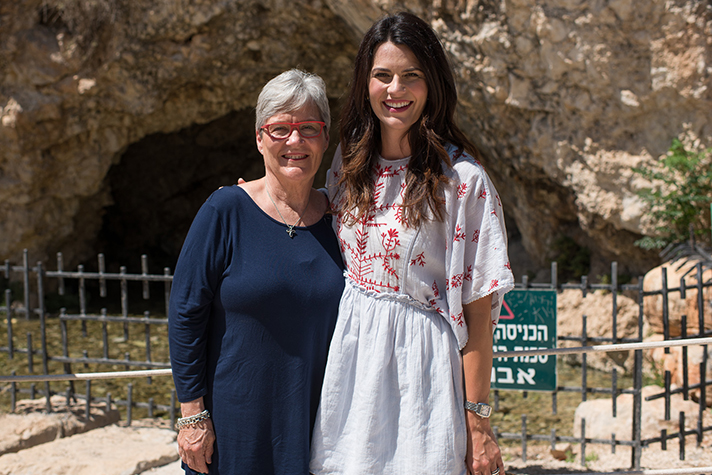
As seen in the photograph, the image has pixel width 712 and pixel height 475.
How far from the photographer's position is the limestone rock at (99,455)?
302 cm

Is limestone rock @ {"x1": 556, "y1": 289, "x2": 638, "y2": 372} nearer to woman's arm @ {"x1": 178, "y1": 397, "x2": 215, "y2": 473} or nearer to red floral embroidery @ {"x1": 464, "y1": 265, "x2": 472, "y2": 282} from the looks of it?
red floral embroidery @ {"x1": 464, "y1": 265, "x2": 472, "y2": 282}

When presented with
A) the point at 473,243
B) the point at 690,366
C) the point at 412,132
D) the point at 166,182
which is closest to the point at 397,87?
the point at 412,132

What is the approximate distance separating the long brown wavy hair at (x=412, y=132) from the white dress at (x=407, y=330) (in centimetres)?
3

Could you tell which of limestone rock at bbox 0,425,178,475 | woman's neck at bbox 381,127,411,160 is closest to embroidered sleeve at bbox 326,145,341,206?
woman's neck at bbox 381,127,411,160

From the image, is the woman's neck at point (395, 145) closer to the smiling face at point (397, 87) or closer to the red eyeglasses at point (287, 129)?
the smiling face at point (397, 87)

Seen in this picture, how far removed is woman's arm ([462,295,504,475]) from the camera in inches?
59.1

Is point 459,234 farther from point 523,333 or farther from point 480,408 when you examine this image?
point 523,333

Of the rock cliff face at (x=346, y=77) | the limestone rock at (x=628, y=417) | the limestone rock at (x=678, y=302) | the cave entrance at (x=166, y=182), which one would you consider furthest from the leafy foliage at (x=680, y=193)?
the cave entrance at (x=166, y=182)

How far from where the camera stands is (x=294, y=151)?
5.40ft

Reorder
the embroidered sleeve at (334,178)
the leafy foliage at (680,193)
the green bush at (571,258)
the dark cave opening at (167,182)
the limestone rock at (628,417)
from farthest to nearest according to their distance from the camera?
the dark cave opening at (167,182)
the green bush at (571,258)
the leafy foliage at (680,193)
the limestone rock at (628,417)
the embroidered sleeve at (334,178)

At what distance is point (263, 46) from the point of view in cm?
718

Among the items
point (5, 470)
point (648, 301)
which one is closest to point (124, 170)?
point (5, 470)

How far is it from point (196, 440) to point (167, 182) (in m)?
10.6

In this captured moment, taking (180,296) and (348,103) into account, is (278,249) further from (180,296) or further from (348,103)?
(348,103)
